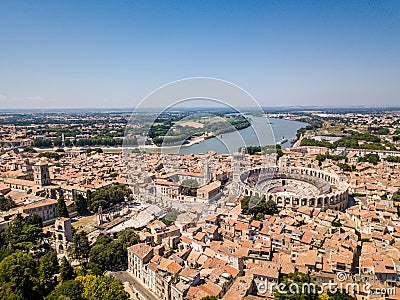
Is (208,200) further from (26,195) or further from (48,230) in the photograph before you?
(26,195)

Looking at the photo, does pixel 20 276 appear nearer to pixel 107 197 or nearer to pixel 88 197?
pixel 107 197

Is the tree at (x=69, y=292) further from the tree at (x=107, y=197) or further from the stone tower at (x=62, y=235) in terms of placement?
the tree at (x=107, y=197)

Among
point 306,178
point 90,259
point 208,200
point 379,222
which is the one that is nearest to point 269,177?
point 306,178

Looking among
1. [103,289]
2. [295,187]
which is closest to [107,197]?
[103,289]

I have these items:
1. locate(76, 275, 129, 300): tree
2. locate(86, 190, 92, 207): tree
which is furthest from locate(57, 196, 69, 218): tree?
locate(76, 275, 129, 300): tree

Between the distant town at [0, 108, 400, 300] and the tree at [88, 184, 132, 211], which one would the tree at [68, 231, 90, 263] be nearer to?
the distant town at [0, 108, 400, 300]

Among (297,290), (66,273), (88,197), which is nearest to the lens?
(297,290)
